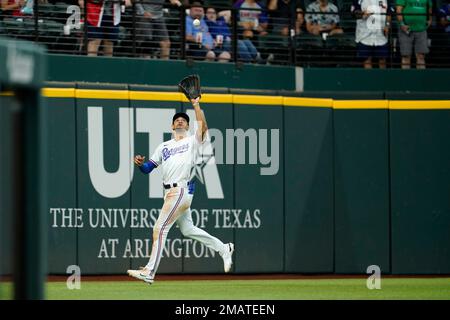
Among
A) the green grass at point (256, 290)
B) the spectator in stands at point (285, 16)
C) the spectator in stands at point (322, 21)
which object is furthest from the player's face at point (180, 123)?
the spectator in stands at point (322, 21)

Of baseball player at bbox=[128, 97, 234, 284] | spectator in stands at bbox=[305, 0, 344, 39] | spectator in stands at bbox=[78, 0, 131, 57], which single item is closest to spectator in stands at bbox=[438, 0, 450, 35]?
spectator in stands at bbox=[305, 0, 344, 39]

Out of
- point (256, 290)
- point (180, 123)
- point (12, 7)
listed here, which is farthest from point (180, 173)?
point (12, 7)

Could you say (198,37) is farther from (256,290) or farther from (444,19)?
(256,290)

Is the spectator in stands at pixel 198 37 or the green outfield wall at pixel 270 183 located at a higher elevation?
the spectator in stands at pixel 198 37

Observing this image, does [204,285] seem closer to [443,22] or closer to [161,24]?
[161,24]

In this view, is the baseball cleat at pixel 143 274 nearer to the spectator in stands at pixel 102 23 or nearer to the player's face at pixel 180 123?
the player's face at pixel 180 123

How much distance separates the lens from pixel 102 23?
54.0 feet

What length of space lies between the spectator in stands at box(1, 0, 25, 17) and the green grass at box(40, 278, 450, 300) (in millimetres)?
3995

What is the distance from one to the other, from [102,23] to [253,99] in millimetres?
2654

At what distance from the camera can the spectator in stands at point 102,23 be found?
1616cm

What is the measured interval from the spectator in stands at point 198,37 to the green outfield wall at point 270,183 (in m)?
0.95

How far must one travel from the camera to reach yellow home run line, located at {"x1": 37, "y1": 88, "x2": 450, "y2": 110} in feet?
52.4
